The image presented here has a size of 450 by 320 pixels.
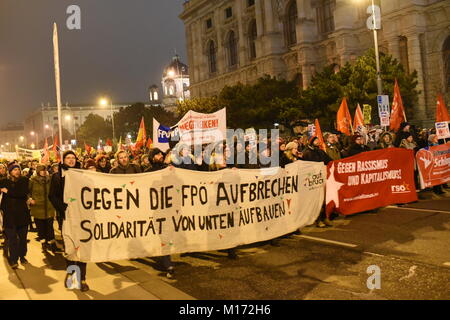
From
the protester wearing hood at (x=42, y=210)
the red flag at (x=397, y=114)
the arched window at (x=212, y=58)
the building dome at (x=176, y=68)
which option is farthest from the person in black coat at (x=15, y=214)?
the building dome at (x=176, y=68)

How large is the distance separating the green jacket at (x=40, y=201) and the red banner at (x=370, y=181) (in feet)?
18.0

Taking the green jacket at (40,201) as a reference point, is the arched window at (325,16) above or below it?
above

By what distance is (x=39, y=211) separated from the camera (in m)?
8.45

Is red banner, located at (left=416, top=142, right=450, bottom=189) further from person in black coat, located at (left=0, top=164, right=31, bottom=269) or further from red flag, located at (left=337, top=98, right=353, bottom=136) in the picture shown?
person in black coat, located at (left=0, top=164, right=31, bottom=269)

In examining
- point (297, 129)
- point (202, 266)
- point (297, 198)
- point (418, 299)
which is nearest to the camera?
point (418, 299)

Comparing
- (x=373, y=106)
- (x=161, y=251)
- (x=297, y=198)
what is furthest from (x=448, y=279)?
(x=373, y=106)

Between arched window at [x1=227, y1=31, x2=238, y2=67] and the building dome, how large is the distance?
85799 mm

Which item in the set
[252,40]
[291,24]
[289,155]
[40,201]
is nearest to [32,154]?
[40,201]

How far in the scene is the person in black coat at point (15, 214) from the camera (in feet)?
23.4

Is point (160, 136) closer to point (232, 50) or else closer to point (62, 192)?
point (62, 192)

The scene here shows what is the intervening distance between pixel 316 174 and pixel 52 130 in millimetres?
137124

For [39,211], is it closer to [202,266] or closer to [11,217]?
[11,217]

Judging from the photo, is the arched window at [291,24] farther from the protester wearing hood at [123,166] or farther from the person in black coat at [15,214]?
the person in black coat at [15,214]

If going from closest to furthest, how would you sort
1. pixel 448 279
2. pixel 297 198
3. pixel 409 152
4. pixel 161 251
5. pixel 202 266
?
pixel 448 279 < pixel 161 251 < pixel 202 266 < pixel 297 198 < pixel 409 152
